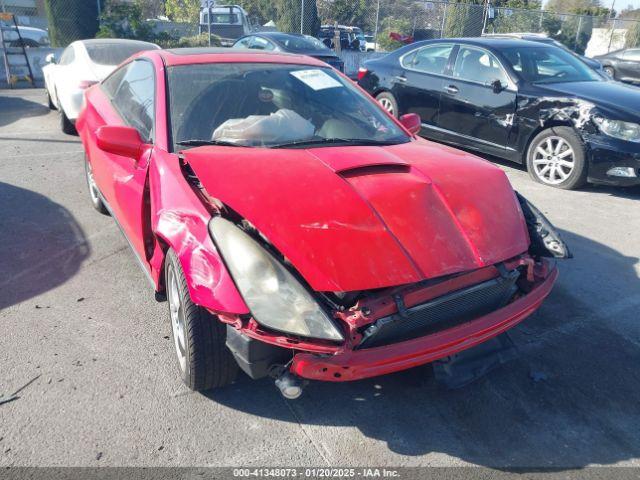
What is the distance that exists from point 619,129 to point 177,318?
5.27 m

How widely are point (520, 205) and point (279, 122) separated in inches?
58.9

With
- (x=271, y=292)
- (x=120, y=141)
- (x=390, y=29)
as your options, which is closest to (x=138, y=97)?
(x=120, y=141)

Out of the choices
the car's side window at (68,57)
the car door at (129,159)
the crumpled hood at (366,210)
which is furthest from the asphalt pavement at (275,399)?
the car's side window at (68,57)

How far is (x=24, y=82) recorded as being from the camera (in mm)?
13289

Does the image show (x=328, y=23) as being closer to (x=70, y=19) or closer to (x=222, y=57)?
(x=70, y=19)

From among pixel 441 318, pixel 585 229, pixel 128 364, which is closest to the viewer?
pixel 441 318

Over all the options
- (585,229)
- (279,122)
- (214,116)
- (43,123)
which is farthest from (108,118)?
(43,123)

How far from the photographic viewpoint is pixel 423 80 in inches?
302

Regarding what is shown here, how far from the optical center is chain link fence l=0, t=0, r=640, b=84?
1652 centimetres

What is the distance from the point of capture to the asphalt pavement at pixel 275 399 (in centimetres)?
238

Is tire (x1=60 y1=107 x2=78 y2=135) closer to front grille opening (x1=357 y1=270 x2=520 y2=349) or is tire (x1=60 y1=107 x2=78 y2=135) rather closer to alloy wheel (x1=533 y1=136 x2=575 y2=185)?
alloy wheel (x1=533 y1=136 x2=575 y2=185)

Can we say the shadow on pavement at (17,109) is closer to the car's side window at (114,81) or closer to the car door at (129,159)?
the car's side window at (114,81)

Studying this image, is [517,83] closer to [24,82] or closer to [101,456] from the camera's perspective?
[101,456]

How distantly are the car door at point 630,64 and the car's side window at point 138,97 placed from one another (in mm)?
16367
